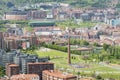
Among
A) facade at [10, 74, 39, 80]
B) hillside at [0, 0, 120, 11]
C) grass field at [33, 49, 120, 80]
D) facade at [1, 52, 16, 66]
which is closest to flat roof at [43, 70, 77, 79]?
facade at [10, 74, 39, 80]

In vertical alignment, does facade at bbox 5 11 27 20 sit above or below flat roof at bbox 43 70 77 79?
above

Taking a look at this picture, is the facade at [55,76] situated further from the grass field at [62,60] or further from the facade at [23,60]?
the grass field at [62,60]

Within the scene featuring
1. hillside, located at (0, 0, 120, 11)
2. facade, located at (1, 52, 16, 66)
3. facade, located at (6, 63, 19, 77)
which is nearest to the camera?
facade, located at (6, 63, 19, 77)

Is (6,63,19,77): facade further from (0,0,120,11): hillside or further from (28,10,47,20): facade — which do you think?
(0,0,120,11): hillside

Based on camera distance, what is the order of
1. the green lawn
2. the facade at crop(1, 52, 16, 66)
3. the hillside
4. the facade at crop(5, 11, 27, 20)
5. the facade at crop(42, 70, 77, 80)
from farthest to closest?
the hillside → the facade at crop(5, 11, 27, 20) → the green lawn → the facade at crop(1, 52, 16, 66) → the facade at crop(42, 70, 77, 80)

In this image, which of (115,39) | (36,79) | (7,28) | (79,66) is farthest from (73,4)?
(36,79)

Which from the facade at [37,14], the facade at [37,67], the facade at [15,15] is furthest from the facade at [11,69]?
the facade at [37,14]

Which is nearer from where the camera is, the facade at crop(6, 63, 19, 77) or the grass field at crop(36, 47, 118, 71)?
the facade at crop(6, 63, 19, 77)

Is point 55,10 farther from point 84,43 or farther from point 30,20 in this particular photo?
point 84,43

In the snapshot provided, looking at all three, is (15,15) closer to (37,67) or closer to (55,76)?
(37,67)

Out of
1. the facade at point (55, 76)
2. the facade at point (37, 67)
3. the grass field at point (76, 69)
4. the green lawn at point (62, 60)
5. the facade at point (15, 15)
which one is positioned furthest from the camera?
the facade at point (15, 15)

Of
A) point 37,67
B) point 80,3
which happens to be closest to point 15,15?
point 80,3

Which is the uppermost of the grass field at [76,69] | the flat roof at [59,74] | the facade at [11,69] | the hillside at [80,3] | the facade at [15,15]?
the hillside at [80,3]
